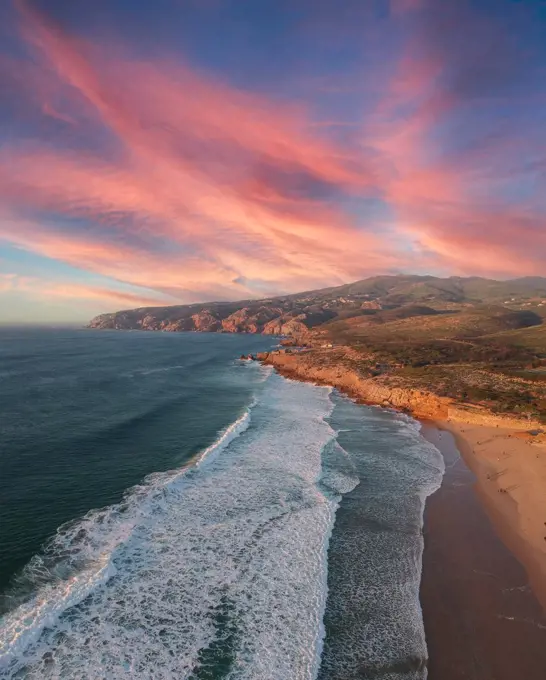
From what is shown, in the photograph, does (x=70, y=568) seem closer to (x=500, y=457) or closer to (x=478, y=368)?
(x=500, y=457)

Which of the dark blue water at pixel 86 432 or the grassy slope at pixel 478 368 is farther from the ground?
the grassy slope at pixel 478 368

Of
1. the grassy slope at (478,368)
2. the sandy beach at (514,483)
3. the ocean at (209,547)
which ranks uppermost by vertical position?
the grassy slope at (478,368)

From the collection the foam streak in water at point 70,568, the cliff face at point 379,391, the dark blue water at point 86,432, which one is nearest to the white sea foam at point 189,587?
the foam streak in water at point 70,568

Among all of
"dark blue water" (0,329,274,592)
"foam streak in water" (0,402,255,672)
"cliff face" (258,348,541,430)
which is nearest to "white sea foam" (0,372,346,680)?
"foam streak in water" (0,402,255,672)

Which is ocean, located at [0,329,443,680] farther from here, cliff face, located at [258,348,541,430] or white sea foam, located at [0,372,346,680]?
cliff face, located at [258,348,541,430]

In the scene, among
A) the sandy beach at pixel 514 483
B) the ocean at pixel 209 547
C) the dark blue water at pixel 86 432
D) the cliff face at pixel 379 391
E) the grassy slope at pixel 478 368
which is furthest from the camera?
the grassy slope at pixel 478 368

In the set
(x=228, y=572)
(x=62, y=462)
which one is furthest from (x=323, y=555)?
(x=62, y=462)

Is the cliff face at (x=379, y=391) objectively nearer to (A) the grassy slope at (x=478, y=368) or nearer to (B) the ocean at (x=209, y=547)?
(A) the grassy slope at (x=478, y=368)
